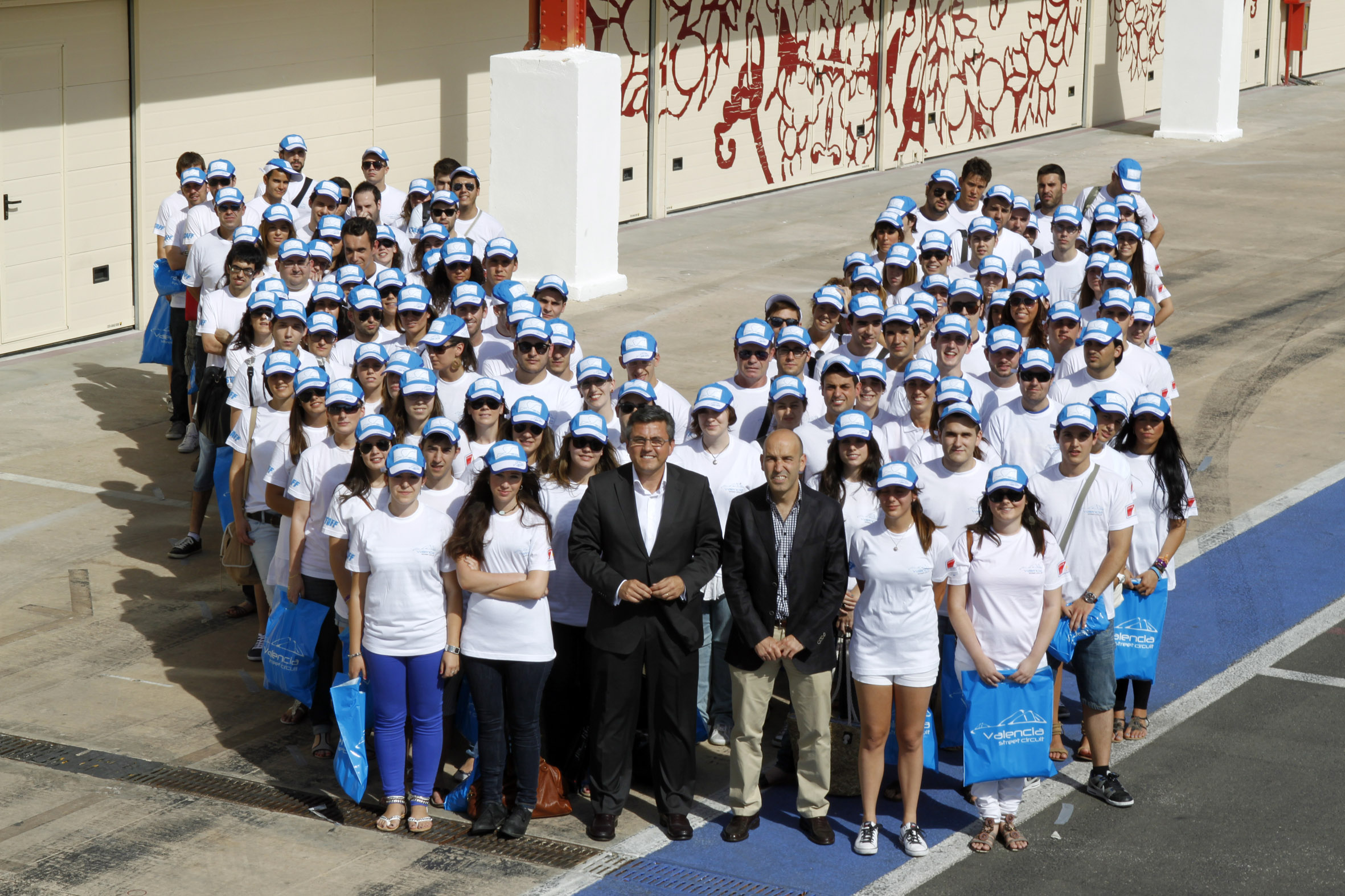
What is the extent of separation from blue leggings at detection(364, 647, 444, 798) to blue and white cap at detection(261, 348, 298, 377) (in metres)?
1.92

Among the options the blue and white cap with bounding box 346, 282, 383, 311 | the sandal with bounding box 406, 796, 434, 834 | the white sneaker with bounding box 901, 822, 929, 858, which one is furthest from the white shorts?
the blue and white cap with bounding box 346, 282, 383, 311

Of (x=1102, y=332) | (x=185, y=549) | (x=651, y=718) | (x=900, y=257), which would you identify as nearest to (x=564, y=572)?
(x=651, y=718)

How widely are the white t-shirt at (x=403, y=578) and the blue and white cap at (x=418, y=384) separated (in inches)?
36.8

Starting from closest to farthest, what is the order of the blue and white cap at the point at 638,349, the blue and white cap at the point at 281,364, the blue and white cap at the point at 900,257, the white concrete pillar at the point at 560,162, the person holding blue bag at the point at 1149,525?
the person holding blue bag at the point at 1149,525 < the blue and white cap at the point at 281,364 < the blue and white cap at the point at 638,349 < the blue and white cap at the point at 900,257 < the white concrete pillar at the point at 560,162

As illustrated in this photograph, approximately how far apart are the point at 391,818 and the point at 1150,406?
13.0 ft

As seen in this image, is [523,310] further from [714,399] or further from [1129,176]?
[1129,176]

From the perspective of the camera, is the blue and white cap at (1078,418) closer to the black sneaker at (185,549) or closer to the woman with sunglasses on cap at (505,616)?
the woman with sunglasses on cap at (505,616)

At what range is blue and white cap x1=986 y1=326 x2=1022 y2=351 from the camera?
8.77 meters

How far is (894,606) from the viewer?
7.02 m

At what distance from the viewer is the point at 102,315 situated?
15672mm

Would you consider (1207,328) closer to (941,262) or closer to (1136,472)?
(941,262)

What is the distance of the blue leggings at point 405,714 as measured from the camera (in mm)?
7148

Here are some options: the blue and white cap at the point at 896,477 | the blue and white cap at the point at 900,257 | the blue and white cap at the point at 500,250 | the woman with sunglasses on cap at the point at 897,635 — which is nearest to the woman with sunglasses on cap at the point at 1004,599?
the woman with sunglasses on cap at the point at 897,635

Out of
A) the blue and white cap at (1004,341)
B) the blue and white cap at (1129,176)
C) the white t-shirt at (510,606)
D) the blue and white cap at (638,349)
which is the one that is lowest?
the white t-shirt at (510,606)
